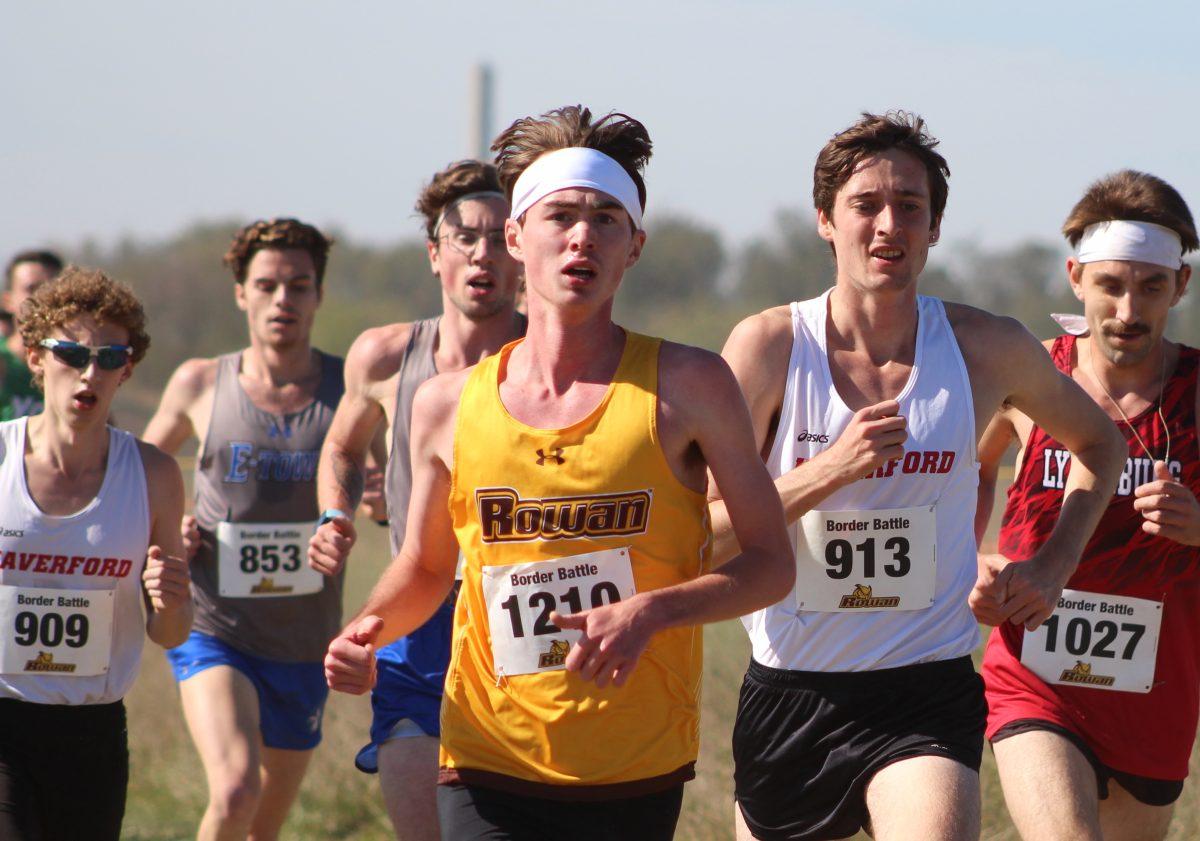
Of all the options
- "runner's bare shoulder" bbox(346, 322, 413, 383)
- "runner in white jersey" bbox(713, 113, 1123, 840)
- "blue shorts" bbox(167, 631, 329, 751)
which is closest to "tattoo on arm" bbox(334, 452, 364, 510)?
"runner's bare shoulder" bbox(346, 322, 413, 383)

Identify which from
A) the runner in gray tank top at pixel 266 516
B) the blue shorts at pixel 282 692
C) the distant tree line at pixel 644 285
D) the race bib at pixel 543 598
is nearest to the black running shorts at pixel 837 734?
the race bib at pixel 543 598

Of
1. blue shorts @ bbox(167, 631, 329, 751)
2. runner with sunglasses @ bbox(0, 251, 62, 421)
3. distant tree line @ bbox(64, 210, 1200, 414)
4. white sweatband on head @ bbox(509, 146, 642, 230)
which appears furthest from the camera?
distant tree line @ bbox(64, 210, 1200, 414)

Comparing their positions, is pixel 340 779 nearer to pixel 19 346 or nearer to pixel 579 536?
pixel 19 346

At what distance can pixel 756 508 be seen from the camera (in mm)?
3453

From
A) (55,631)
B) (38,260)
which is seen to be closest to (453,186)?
(55,631)

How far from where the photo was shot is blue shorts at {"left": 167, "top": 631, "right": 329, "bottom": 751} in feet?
21.8

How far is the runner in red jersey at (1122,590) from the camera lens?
16.3 feet

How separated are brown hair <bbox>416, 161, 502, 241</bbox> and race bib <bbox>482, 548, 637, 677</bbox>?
8.14ft

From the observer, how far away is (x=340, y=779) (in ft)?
27.6

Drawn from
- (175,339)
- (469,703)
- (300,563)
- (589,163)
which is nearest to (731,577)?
(469,703)

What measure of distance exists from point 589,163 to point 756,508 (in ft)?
2.84

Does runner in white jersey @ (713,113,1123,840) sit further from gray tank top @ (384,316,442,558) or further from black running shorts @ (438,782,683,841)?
gray tank top @ (384,316,442,558)

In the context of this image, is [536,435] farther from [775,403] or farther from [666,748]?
[775,403]

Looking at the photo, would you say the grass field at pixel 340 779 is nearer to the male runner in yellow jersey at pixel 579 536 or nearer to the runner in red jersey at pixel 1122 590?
the runner in red jersey at pixel 1122 590
